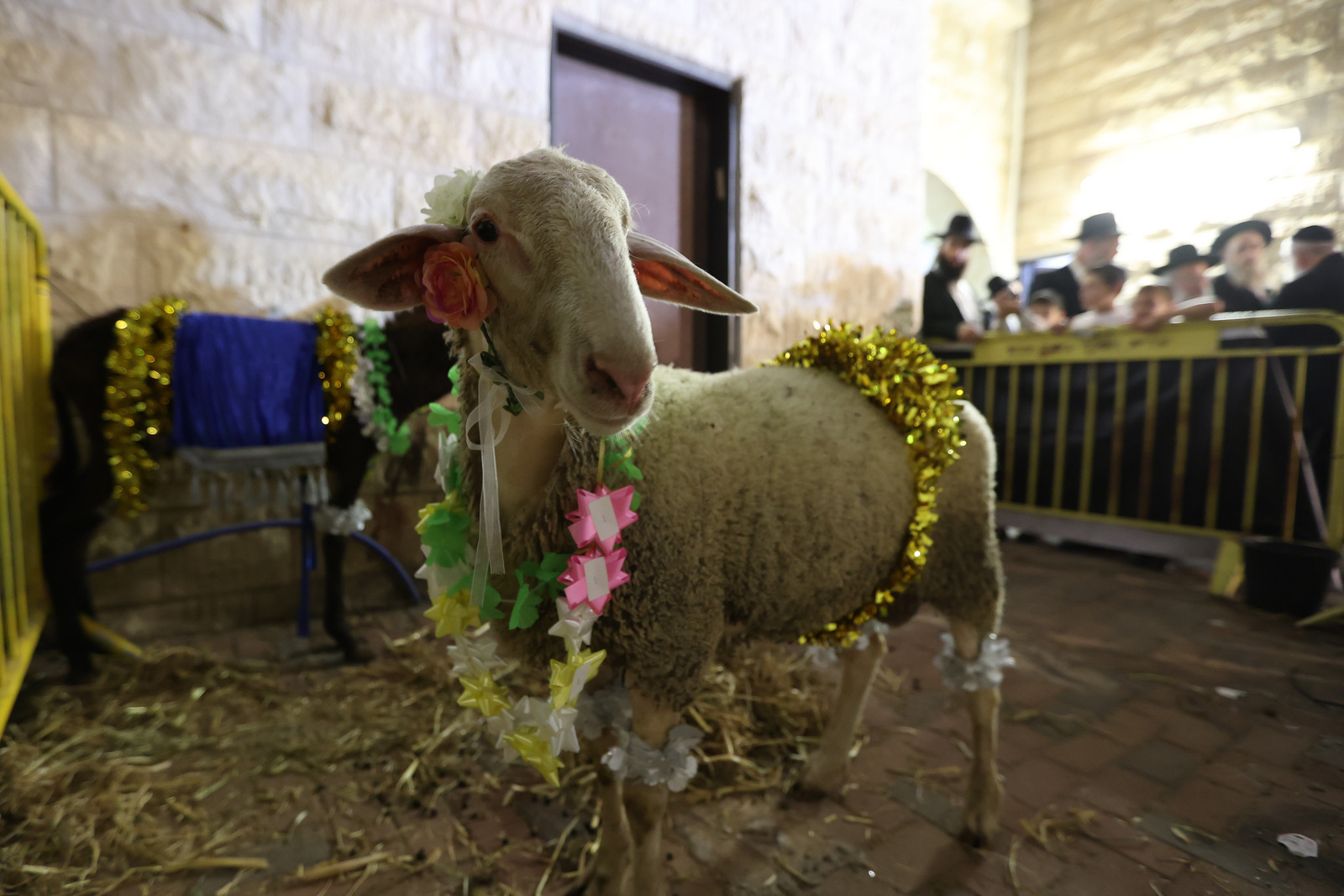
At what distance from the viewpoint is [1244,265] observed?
4605 millimetres

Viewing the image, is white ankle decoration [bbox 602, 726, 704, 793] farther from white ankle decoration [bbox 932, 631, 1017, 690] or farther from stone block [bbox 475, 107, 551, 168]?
stone block [bbox 475, 107, 551, 168]

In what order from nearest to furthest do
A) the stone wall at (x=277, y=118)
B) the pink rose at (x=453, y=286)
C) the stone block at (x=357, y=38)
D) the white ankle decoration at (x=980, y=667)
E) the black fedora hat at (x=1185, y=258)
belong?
the pink rose at (x=453, y=286) < the white ankle decoration at (x=980, y=667) < the stone wall at (x=277, y=118) < the stone block at (x=357, y=38) < the black fedora hat at (x=1185, y=258)

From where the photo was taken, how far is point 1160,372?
4.21 m

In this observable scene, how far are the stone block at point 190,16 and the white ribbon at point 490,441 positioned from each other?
266 centimetres

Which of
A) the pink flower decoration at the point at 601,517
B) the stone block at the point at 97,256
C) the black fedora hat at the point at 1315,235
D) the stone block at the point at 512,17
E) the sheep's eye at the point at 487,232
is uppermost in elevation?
the stone block at the point at 512,17

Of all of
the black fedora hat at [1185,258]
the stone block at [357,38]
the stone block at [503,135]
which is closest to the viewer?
the stone block at [357,38]

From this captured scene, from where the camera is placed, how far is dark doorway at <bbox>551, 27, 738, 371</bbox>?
341cm

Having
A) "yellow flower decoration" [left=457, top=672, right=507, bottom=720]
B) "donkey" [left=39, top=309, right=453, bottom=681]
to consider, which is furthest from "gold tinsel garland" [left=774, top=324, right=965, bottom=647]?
"donkey" [left=39, top=309, right=453, bottom=681]

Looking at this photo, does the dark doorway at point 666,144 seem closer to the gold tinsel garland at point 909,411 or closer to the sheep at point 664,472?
the gold tinsel garland at point 909,411

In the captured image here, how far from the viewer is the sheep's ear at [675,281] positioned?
1.14 meters

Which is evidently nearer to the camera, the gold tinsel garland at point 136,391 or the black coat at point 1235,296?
the gold tinsel garland at point 136,391

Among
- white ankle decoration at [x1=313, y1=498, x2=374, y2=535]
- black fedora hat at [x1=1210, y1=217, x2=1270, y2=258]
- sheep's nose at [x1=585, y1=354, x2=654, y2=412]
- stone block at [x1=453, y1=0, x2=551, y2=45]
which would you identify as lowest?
white ankle decoration at [x1=313, y1=498, x2=374, y2=535]

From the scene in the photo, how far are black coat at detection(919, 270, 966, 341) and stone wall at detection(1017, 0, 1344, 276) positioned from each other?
2.15 metres

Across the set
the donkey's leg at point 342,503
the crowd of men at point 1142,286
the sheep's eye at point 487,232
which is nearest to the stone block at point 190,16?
the donkey's leg at point 342,503
